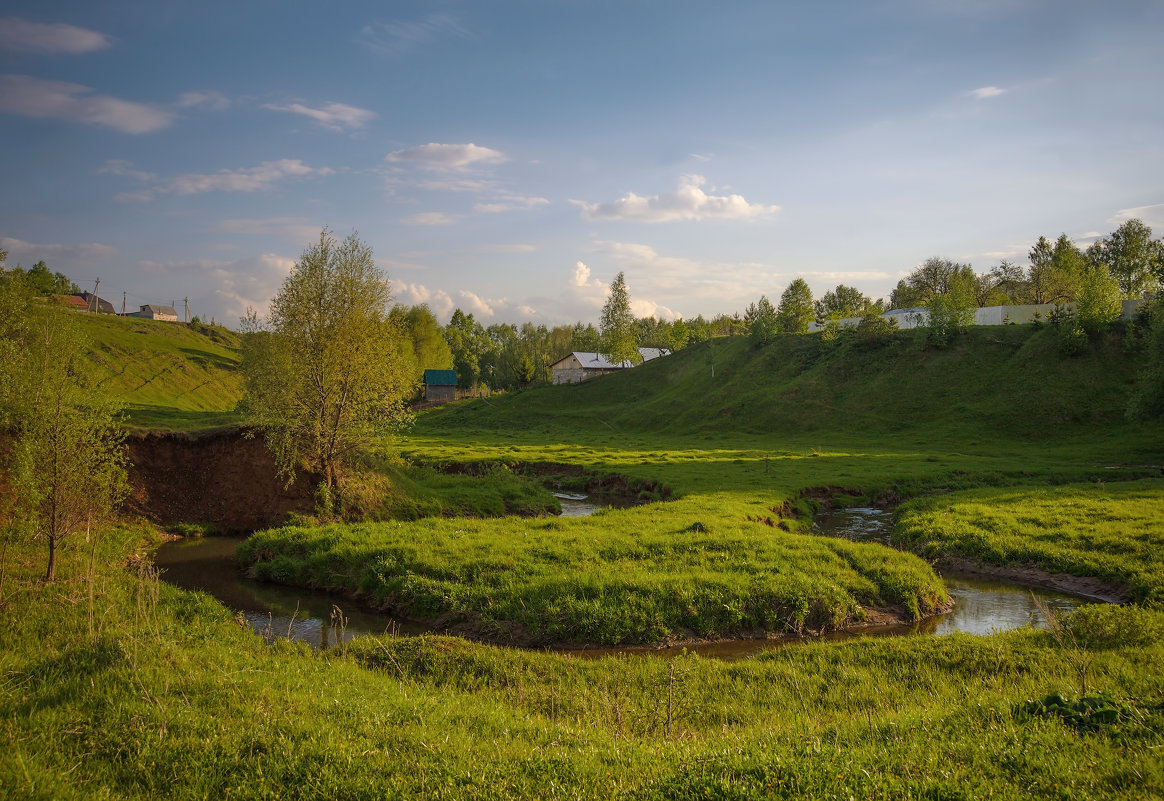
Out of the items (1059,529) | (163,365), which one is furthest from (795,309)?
(163,365)

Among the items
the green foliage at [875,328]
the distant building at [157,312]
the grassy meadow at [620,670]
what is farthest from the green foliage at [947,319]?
the distant building at [157,312]

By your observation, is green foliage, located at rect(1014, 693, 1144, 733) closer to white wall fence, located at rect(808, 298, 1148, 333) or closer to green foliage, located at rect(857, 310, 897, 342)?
white wall fence, located at rect(808, 298, 1148, 333)

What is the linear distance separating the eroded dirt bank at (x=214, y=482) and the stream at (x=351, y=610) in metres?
2.82

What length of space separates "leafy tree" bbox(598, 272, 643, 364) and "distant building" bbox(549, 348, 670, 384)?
425 centimetres

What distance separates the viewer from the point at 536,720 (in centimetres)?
930

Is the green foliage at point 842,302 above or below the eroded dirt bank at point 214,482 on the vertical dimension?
above

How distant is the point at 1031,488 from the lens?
3023 centimetres

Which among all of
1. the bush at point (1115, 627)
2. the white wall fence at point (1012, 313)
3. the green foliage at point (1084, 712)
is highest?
the white wall fence at point (1012, 313)

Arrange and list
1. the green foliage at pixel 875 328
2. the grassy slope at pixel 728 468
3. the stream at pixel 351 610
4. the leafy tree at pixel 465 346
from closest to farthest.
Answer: the stream at pixel 351 610, the grassy slope at pixel 728 468, the green foliage at pixel 875 328, the leafy tree at pixel 465 346

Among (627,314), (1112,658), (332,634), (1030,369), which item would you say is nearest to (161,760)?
(332,634)

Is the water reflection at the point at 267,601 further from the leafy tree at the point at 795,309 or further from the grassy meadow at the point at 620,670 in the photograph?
the leafy tree at the point at 795,309

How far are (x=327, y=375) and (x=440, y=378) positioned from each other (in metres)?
88.9

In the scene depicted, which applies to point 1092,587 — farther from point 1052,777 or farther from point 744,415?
point 744,415

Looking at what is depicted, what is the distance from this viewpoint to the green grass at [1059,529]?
62.0ft
